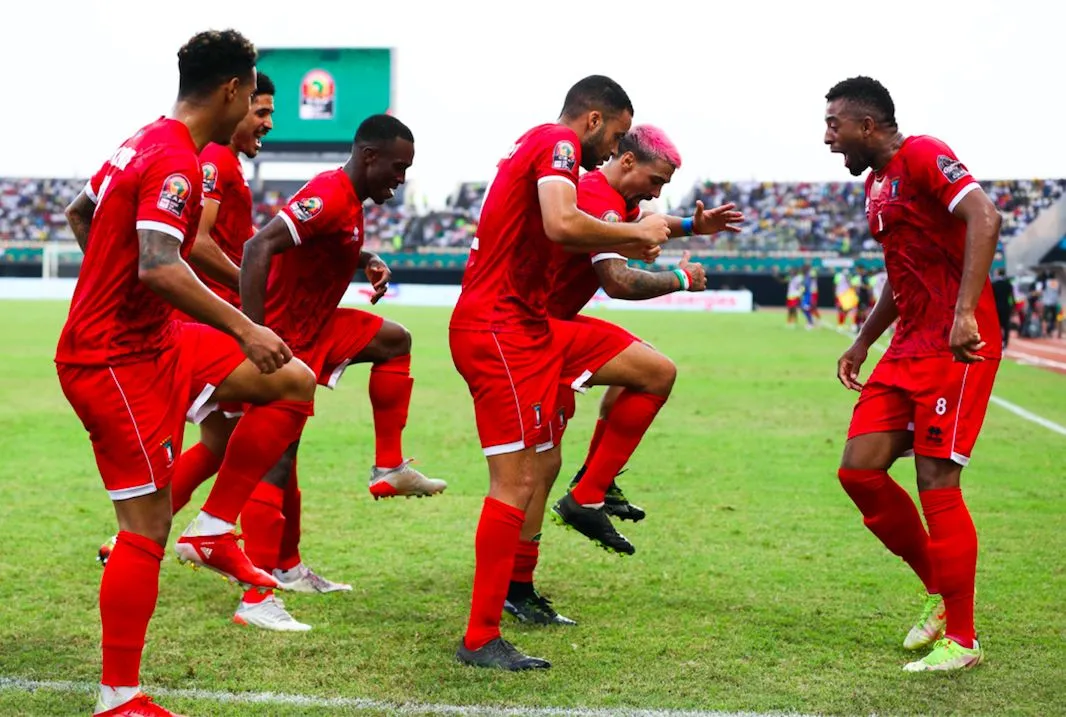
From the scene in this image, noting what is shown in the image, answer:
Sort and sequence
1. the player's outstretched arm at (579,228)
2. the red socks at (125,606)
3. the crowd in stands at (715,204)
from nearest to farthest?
1. the red socks at (125,606)
2. the player's outstretched arm at (579,228)
3. the crowd in stands at (715,204)

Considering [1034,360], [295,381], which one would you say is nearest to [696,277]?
[295,381]

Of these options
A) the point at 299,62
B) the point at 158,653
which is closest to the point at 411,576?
the point at 158,653

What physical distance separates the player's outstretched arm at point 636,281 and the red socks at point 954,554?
1.42 m

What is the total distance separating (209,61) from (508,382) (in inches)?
71.5

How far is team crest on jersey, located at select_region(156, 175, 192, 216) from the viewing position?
4117mm

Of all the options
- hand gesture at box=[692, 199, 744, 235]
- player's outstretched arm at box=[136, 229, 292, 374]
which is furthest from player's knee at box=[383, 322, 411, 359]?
player's outstretched arm at box=[136, 229, 292, 374]

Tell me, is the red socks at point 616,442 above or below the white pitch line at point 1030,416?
above

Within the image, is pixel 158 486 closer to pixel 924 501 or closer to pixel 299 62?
pixel 924 501

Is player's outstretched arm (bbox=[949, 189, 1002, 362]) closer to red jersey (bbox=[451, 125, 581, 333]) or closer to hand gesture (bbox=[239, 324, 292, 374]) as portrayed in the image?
red jersey (bbox=[451, 125, 581, 333])

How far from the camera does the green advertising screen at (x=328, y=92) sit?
190ft

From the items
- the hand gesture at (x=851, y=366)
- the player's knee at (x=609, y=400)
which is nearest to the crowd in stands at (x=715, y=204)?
the player's knee at (x=609, y=400)

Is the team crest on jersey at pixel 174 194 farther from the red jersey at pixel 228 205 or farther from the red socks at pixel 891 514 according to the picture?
the red socks at pixel 891 514

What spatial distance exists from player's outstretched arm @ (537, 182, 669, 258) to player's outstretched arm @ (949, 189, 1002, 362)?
1264 mm

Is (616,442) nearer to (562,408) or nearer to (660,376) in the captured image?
(660,376)
